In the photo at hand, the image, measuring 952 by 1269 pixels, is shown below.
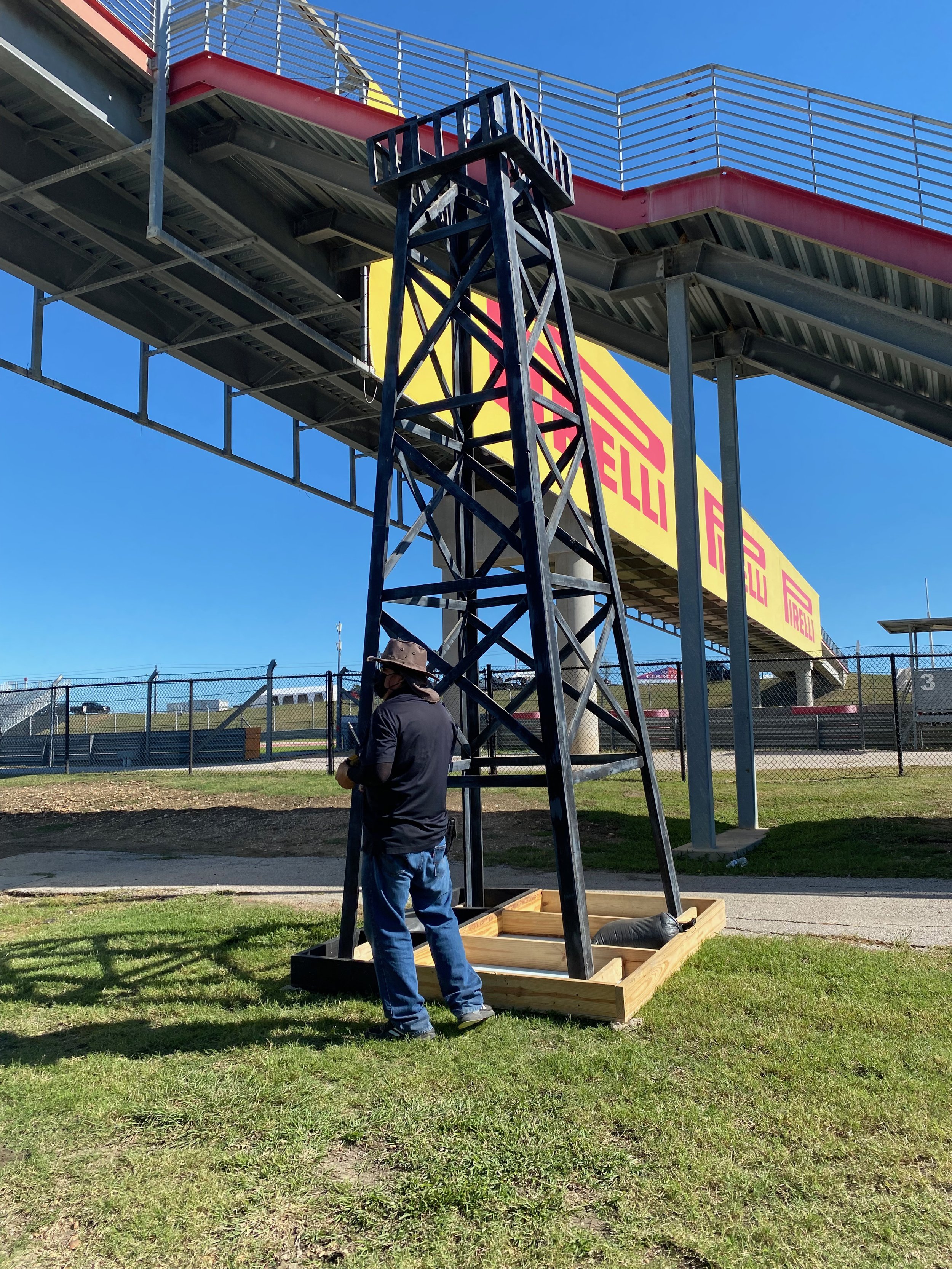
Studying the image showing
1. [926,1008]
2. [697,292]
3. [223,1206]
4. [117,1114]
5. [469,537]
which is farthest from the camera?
[697,292]

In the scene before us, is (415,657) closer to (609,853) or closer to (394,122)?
(609,853)

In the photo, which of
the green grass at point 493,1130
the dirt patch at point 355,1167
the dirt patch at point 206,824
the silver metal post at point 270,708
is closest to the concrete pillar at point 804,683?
the silver metal post at point 270,708

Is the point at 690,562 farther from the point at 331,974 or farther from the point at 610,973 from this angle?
the point at 331,974

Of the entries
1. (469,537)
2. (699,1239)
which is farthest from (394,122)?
(699,1239)

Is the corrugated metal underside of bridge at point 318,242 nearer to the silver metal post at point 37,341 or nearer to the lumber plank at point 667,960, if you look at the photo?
the silver metal post at point 37,341

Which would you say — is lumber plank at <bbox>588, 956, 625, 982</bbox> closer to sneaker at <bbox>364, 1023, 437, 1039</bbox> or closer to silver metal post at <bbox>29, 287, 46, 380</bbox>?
sneaker at <bbox>364, 1023, 437, 1039</bbox>

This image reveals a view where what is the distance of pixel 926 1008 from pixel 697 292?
923cm

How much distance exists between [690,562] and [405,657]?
5.86m

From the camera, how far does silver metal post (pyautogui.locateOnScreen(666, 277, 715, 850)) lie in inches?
369

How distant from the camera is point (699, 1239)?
2.47 metres

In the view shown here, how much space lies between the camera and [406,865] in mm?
4215

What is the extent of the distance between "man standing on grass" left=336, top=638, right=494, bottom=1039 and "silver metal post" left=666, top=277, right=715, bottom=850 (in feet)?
18.1

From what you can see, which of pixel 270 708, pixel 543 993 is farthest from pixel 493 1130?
pixel 270 708

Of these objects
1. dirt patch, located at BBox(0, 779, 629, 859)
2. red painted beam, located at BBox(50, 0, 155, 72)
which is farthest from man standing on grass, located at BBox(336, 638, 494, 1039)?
red painted beam, located at BBox(50, 0, 155, 72)
